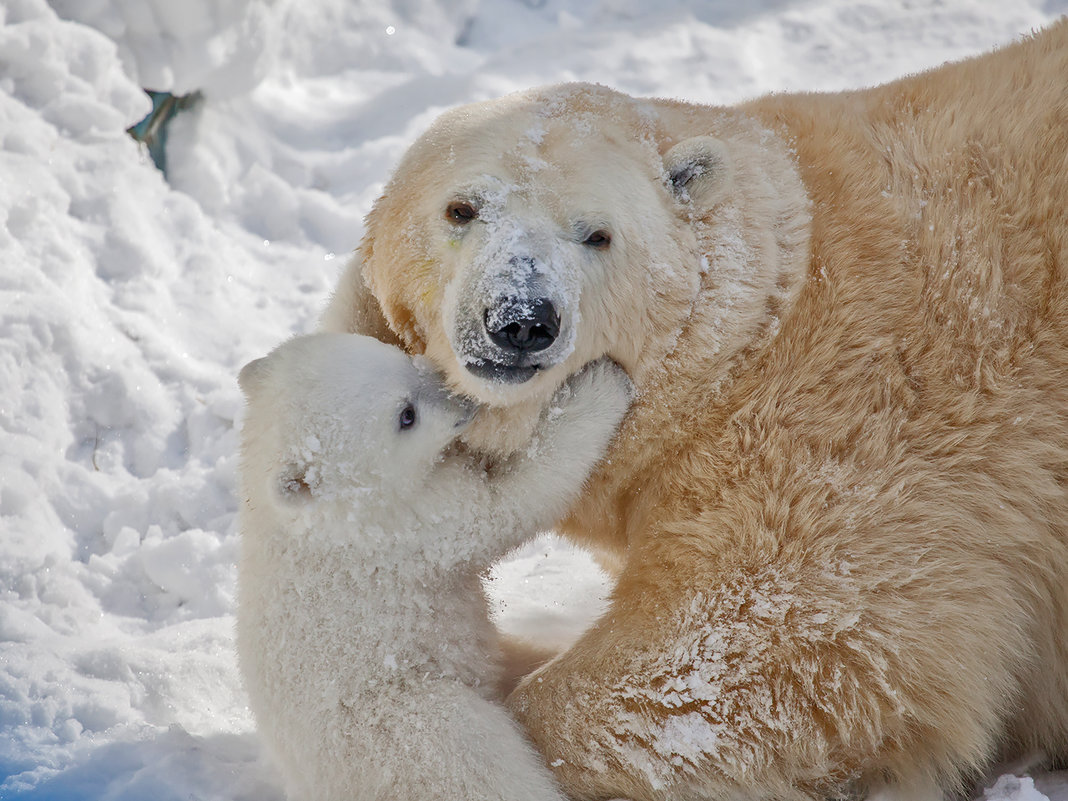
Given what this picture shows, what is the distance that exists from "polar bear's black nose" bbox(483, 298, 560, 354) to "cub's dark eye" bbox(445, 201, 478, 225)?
36cm

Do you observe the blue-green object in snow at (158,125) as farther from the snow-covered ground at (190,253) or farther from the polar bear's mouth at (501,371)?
the polar bear's mouth at (501,371)

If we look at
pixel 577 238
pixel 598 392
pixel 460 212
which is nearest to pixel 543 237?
pixel 577 238

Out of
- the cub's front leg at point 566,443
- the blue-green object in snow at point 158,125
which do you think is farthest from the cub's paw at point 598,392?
the blue-green object in snow at point 158,125

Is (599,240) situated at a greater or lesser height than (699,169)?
lesser

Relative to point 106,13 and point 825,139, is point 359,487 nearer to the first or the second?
point 825,139

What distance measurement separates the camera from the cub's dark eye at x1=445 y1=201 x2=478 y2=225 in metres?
2.91

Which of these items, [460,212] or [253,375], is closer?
[460,212]

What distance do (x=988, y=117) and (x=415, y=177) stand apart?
1686 millimetres

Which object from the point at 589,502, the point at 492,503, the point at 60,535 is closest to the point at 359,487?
the point at 492,503

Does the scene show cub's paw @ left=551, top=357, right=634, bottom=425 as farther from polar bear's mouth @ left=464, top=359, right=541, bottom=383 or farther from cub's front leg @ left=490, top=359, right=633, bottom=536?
polar bear's mouth @ left=464, top=359, right=541, bottom=383

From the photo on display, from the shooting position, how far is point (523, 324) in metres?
2.63

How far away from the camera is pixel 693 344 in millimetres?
3021

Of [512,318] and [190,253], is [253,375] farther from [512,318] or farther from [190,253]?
[190,253]

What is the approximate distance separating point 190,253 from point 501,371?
3.11 meters
